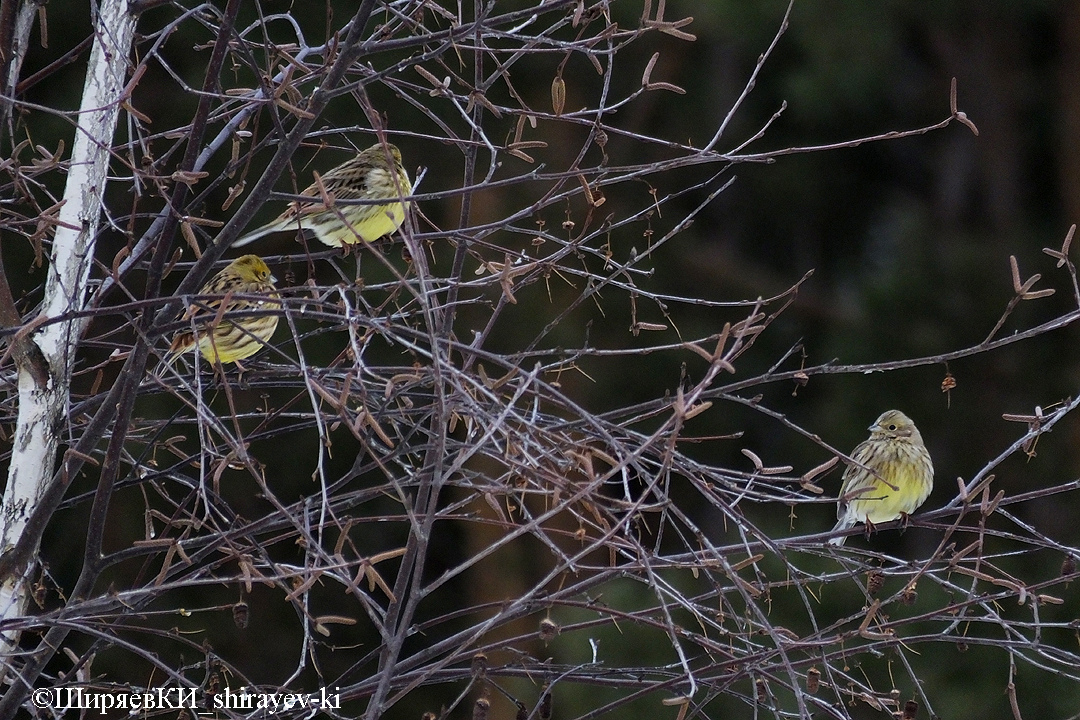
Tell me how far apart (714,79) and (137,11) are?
10.3m

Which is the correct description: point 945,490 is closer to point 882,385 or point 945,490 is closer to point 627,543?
point 882,385

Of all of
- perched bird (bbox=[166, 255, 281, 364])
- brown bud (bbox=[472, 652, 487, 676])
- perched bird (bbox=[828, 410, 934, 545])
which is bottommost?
perched bird (bbox=[828, 410, 934, 545])

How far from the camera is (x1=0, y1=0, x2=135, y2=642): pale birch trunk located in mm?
4504

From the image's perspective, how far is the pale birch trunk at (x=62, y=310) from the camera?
450 centimetres

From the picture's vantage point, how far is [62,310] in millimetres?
4660

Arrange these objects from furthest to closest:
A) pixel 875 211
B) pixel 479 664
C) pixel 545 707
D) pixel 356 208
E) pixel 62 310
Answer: pixel 875 211, pixel 356 208, pixel 62 310, pixel 545 707, pixel 479 664

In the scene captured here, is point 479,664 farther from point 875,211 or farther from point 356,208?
point 875,211

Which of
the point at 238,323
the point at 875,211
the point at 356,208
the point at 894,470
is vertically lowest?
the point at 875,211

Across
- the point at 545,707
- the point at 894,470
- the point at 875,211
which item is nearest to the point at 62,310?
the point at 545,707

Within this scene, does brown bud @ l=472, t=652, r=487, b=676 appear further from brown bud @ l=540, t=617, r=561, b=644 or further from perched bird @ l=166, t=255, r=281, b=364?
perched bird @ l=166, t=255, r=281, b=364

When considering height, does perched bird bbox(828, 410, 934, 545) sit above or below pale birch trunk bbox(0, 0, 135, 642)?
below

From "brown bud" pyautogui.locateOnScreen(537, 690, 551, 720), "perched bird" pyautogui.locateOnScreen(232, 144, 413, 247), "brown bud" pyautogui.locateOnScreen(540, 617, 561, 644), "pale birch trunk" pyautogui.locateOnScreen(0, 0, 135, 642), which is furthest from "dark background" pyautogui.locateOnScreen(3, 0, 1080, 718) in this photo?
"brown bud" pyautogui.locateOnScreen(540, 617, 561, 644)

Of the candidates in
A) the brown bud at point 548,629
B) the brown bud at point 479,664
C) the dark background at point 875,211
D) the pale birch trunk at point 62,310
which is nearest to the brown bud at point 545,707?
the brown bud at point 479,664

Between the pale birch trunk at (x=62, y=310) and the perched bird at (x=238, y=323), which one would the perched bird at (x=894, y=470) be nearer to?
the perched bird at (x=238, y=323)
